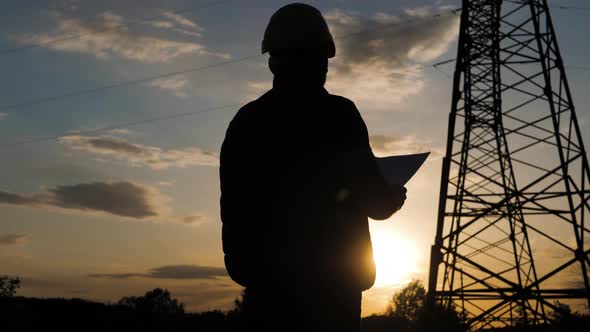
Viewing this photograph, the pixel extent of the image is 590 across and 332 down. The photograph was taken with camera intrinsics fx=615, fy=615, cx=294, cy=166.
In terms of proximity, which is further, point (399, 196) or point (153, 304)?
point (153, 304)

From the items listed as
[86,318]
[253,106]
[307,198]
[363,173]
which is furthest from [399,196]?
[86,318]

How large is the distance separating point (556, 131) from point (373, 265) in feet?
44.7

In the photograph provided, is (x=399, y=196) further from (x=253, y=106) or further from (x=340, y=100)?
(x=253, y=106)

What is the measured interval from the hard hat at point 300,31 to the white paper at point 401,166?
63 cm

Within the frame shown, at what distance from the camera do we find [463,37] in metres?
17.9

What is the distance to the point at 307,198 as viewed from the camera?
8.27 ft

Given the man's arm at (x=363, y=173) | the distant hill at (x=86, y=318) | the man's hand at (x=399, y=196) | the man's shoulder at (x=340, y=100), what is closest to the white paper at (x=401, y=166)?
the man's hand at (x=399, y=196)

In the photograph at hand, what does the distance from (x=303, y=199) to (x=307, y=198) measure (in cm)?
2

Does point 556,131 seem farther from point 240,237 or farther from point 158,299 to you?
point 240,237

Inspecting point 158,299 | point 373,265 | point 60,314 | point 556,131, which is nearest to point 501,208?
point 556,131

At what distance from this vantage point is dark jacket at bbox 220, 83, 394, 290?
2508 millimetres

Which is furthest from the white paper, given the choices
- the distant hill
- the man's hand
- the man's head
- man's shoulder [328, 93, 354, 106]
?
the distant hill

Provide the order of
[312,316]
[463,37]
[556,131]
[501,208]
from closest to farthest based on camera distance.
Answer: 1. [312,316]
2. [556,131]
3. [501,208]
4. [463,37]

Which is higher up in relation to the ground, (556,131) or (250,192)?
(556,131)
